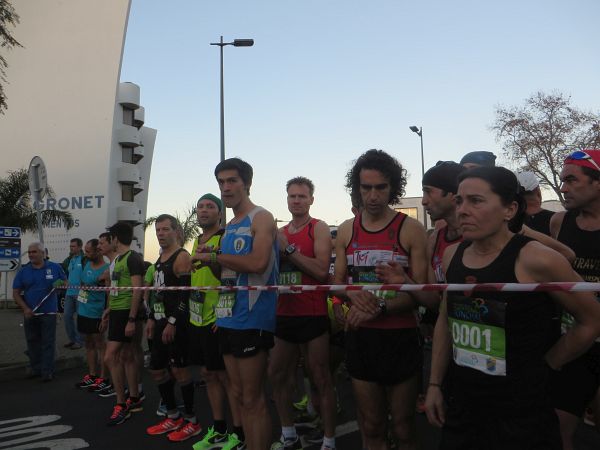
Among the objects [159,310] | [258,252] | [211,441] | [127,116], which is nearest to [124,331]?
[159,310]

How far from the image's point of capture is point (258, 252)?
3490mm

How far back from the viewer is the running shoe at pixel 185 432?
4719 mm

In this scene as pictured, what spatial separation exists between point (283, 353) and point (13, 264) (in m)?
6.80

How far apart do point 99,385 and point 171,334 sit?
8.53ft

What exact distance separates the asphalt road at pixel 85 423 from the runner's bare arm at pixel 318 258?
146 cm

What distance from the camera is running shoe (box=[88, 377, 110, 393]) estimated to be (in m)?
6.75

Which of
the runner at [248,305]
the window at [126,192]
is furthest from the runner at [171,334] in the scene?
the window at [126,192]

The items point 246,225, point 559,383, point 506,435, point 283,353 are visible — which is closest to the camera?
point 506,435

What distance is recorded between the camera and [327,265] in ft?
14.6

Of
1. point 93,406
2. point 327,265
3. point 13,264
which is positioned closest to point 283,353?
point 327,265

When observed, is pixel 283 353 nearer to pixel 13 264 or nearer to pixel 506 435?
pixel 506 435

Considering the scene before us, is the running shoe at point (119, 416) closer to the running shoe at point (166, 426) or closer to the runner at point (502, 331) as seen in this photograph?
the running shoe at point (166, 426)

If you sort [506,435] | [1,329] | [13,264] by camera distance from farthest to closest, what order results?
[1,329] → [13,264] → [506,435]

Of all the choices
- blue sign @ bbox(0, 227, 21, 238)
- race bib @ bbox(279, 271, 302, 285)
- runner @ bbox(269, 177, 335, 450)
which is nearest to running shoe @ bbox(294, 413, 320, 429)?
runner @ bbox(269, 177, 335, 450)
